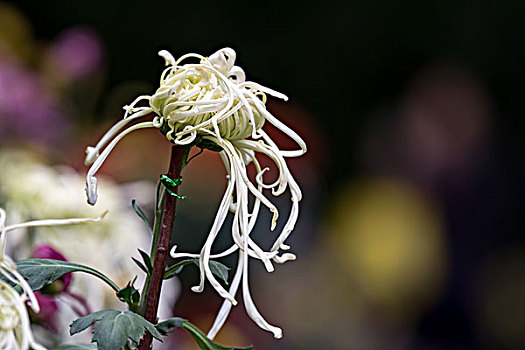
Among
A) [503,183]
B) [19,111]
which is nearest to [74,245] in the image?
[19,111]

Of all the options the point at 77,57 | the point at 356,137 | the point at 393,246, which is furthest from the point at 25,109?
the point at 356,137

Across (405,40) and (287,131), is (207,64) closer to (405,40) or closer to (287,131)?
(287,131)

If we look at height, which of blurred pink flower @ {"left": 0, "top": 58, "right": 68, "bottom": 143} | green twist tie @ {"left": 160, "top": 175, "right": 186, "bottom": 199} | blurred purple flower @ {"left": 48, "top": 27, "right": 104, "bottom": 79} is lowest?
blurred pink flower @ {"left": 0, "top": 58, "right": 68, "bottom": 143}

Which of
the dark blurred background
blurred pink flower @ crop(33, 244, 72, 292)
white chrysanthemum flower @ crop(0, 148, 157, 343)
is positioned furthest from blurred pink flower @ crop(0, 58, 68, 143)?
blurred pink flower @ crop(33, 244, 72, 292)

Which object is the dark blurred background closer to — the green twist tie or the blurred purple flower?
the blurred purple flower

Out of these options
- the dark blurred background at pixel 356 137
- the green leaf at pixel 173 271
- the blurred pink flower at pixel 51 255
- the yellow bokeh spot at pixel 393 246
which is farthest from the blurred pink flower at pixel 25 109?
the yellow bokeh spot at pixel 393 246

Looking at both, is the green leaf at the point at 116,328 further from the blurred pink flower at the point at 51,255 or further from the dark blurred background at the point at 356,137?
the dark blurred background at the point at 356,137

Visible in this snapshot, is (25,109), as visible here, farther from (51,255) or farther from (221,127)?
(221,127)
